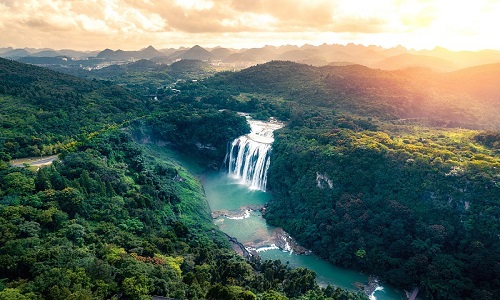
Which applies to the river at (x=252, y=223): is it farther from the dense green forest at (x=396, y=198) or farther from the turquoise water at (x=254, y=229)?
the dense green forest at (x=396, y=198)

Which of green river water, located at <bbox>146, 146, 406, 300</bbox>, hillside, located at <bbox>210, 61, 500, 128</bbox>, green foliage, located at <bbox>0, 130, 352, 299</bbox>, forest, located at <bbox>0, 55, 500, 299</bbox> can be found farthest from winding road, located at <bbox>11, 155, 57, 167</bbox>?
hillside, located at <bbox>210, 61, 500, 128</bbox>

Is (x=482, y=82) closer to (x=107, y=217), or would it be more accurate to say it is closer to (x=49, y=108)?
(x=107, y=217)

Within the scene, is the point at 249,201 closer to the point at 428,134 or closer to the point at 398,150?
the point at 398,150

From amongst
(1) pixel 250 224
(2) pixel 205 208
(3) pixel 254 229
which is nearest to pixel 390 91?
(1) pixel 250 224

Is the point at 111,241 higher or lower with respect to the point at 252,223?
higher

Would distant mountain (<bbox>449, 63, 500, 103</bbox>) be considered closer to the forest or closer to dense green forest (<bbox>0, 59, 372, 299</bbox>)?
the forest

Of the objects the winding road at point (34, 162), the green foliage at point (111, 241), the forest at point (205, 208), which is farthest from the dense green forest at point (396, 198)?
the winding road at point (34, 162)

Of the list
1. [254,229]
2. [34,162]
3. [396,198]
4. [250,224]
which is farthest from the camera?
[250,224]
